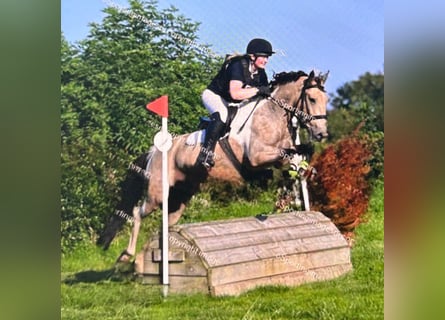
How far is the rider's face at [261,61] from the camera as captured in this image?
11.2 feet

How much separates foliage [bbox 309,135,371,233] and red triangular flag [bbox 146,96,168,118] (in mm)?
917

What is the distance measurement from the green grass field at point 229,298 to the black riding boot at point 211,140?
229 mm

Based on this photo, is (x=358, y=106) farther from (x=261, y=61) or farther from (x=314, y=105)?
(x=261, y=61)

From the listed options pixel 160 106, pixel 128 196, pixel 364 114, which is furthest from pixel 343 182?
pixel 128 196

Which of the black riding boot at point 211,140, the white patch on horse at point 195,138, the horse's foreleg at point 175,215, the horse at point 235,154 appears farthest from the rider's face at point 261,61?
the horse's foreleg at point 175,215

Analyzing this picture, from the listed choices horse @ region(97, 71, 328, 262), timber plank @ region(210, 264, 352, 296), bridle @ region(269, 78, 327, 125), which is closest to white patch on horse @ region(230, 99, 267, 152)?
horse @ region(97, 71, 328, 262)

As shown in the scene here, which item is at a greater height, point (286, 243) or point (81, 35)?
point (81, 35)

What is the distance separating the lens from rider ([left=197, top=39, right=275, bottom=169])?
3.46m

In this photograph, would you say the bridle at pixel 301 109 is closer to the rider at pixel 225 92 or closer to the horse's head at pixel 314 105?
the horse's head at pixel 314 105
